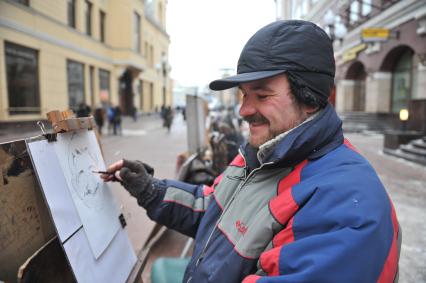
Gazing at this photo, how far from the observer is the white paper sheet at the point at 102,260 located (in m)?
1.43

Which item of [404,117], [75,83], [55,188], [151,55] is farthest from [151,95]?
[55,188]

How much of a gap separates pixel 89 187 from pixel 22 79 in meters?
14.5

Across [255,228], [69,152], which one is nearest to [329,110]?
[255,228]

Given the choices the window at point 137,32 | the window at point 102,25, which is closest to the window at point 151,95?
the window at point 137,32

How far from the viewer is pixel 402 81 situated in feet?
56.4

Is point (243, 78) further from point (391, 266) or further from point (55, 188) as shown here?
point (55, 188)

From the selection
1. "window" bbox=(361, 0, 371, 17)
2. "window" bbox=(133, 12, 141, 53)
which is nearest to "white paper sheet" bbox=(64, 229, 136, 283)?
"window" bbox=(361, 0, 371, 17)

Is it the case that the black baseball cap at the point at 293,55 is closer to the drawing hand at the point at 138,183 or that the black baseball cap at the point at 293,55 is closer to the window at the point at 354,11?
the drawing hand at the point at 138,183

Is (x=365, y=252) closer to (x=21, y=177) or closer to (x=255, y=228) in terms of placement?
(x=255, y=228)

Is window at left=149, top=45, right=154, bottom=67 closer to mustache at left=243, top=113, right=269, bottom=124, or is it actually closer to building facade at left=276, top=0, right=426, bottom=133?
building facade at left=276, top=0, right=426, bottom=133

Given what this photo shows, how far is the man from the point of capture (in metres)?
0.99

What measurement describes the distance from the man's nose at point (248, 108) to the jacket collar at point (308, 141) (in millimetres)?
161

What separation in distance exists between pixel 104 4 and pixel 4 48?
1153 centimetres

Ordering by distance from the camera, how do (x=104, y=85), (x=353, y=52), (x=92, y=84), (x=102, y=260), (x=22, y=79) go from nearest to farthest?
(x=102, y=260) < (x=22, y=79) < (x=353, y=52) < (x=92, y=84) < (x=104, y=85)
